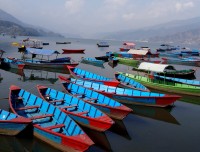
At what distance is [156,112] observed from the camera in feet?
84.7

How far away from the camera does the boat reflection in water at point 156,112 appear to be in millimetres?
24378

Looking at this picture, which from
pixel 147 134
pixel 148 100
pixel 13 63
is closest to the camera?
pixel 147 134

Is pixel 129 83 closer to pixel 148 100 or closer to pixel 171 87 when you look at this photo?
pixel 171 87

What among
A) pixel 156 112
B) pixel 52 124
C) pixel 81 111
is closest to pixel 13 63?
pixel 81 111

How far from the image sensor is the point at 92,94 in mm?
25266

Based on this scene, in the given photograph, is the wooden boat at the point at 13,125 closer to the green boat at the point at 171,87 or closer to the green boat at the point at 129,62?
the green boat at the point at 171,87

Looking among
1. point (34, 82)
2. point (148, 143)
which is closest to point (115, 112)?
point (148, 143)

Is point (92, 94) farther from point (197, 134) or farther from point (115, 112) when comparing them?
point (197, 134)

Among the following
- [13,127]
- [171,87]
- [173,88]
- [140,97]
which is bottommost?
[13,127]

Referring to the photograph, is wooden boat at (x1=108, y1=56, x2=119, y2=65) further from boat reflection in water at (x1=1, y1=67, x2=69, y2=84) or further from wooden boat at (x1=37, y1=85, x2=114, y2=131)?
wooden boat at (x1=37, y1=85, x2=114, y2=131)

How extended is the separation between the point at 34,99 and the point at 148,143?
1039 cm

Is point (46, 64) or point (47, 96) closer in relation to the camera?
point (47, 96)

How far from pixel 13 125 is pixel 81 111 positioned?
19.8 ft

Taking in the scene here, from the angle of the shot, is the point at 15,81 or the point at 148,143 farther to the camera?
the point at 15,81
